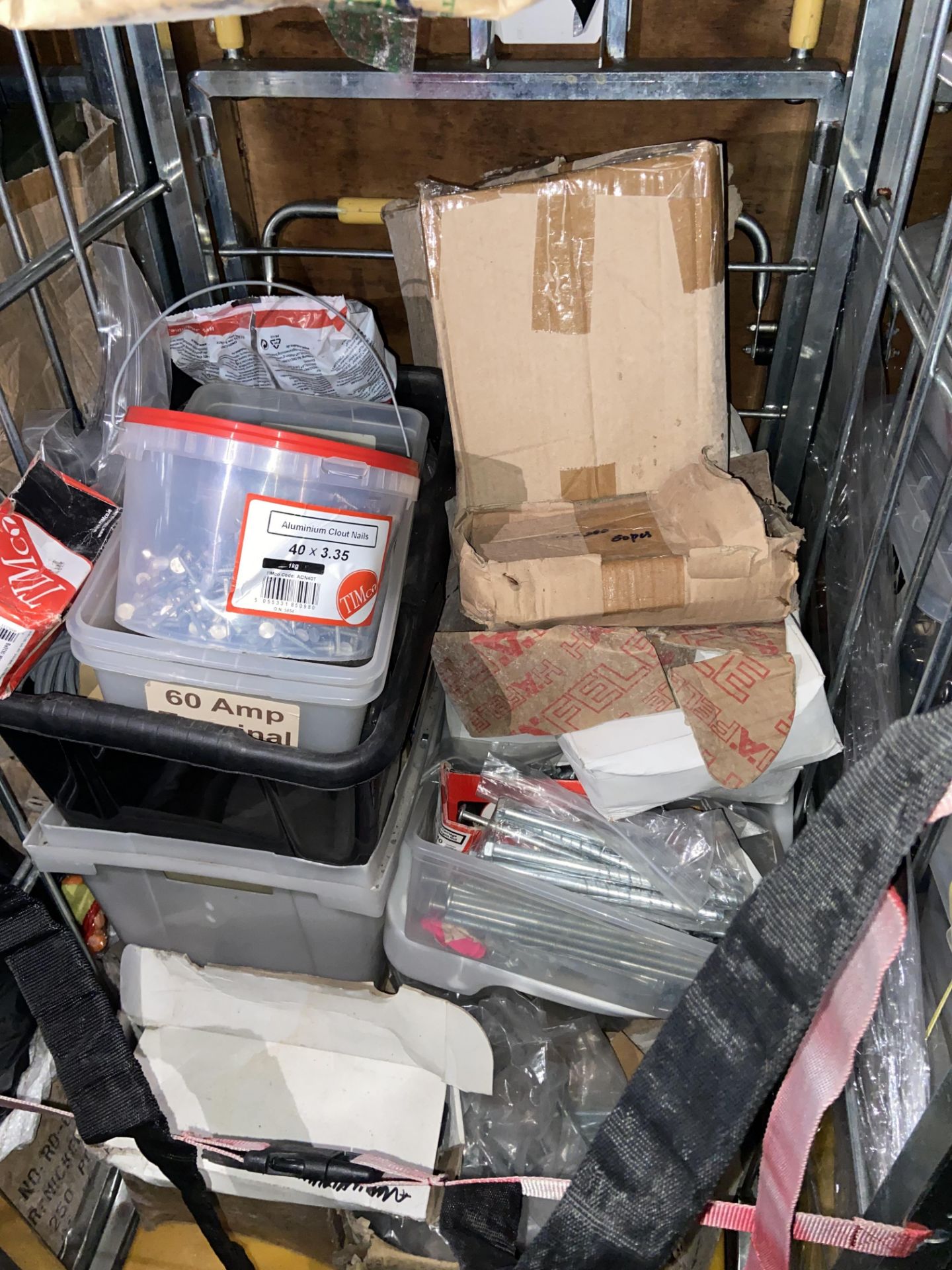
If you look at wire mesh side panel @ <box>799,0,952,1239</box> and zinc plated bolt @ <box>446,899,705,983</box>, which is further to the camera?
zinc plated bolt @ <box>446,899,705,983</box>

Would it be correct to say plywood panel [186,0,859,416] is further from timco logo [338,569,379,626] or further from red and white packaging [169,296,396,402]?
timco logo [338,569,379,626]

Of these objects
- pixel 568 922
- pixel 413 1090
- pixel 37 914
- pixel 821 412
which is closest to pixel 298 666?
pixel 37 914

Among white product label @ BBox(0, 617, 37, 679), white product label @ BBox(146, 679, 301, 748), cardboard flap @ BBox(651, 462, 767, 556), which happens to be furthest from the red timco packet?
cardboard flap @ BBox(651, 462, 767, 556)

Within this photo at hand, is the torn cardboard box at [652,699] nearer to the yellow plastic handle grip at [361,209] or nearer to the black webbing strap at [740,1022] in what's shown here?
the black webbing strap at [740,1022]

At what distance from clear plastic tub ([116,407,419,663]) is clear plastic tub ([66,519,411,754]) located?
0.01m

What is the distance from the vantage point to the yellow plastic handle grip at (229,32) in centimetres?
97

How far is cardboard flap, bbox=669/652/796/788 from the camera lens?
0.85 m

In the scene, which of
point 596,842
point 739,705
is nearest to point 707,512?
point 739,705

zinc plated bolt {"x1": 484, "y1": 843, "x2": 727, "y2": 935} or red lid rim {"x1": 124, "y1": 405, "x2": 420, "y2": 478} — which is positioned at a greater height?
red lid rim {"x1": 124, "y1": 405, "x2": 420, "y2": 478}

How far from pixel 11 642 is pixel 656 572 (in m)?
0.59

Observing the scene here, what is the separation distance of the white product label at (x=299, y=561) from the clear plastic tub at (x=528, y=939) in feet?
0.95

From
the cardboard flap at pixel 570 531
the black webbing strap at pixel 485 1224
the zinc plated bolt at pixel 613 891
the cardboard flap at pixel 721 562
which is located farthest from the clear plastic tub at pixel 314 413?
the black webbing strap at pixel 485 1224

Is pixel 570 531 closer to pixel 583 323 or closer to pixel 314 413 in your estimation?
pixel 583 323

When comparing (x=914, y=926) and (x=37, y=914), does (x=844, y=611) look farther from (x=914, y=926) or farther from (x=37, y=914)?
(x=37, y=914)
